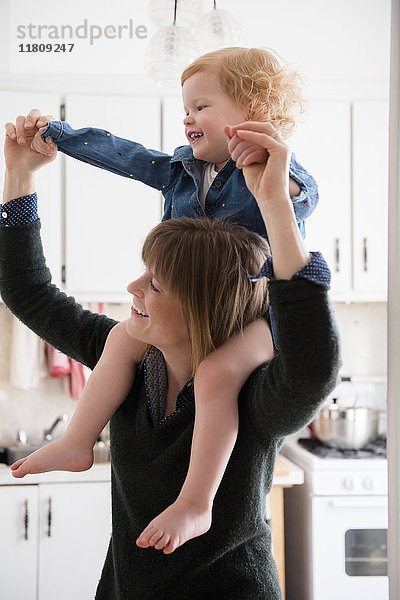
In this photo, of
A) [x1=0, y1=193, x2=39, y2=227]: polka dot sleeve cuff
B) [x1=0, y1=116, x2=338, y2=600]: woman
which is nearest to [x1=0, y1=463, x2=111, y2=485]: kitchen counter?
[x1=0, y1=116, x2=338, y2=600]: woman

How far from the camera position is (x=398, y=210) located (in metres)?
1.02

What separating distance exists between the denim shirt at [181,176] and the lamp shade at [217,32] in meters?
1.08

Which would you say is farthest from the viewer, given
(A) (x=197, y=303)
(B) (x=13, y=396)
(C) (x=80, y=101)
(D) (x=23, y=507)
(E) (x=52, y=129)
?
(B) (x=13, y=396)

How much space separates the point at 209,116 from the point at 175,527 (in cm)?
55

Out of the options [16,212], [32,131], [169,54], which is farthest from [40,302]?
[169,54]

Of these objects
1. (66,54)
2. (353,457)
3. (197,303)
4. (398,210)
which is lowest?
(353,457)

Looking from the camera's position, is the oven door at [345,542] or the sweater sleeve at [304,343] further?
the oven door at [345,542]

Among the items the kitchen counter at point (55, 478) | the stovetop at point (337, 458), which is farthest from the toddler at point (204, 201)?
the stovetop at point (337, 458)

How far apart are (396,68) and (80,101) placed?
2241mm

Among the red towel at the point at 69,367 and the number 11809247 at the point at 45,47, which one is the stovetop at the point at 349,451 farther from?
the number 11809247 at the point at 45,47

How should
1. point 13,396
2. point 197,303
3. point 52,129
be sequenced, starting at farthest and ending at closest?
point 13,396
point 52,129
point 197,303

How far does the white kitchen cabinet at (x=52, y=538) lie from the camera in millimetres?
2838

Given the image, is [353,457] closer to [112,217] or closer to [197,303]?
[112,217]

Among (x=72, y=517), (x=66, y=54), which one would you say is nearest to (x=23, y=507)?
(x=72, y=517)
